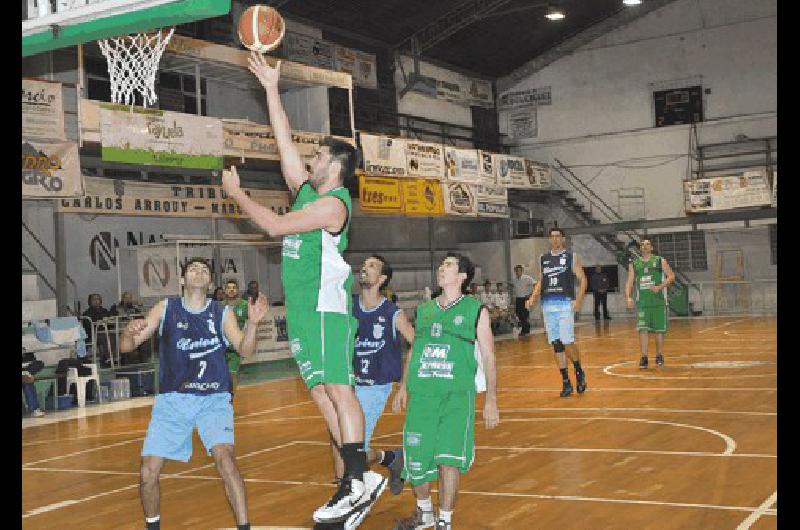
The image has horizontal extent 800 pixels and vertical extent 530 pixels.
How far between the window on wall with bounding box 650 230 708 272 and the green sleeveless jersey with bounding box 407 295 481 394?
25.5 meters

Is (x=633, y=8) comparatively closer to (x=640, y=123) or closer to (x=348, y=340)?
(x=640, y=123)

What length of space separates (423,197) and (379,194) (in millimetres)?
1855

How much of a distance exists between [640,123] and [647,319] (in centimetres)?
1872

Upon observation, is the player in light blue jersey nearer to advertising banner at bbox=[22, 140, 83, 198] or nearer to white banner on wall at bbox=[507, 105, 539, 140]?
advertising banner at bbox=[22, 140, 83, 198]

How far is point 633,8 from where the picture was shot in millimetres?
31328

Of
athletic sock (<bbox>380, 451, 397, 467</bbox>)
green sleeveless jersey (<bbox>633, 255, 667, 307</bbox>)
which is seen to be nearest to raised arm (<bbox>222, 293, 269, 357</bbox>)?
athletic sock (<bbox>380, 451, 397, 467</bbox>)

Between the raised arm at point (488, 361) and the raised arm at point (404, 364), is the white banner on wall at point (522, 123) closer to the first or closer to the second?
the raised arm at point (404, 364)

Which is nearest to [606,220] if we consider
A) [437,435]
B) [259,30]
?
[259,30]

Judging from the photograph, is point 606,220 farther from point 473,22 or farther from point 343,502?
point 343,502

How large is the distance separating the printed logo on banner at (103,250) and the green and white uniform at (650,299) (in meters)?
10.7

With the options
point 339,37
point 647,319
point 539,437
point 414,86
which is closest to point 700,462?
point 539,437

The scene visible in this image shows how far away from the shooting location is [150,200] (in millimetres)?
18562

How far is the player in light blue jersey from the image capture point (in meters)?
5.13

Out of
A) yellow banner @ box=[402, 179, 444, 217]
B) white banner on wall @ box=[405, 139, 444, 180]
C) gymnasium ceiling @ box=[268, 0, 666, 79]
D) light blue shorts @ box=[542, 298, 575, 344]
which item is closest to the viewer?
light blue shorts @ box=[542, 298, 575, 344]
